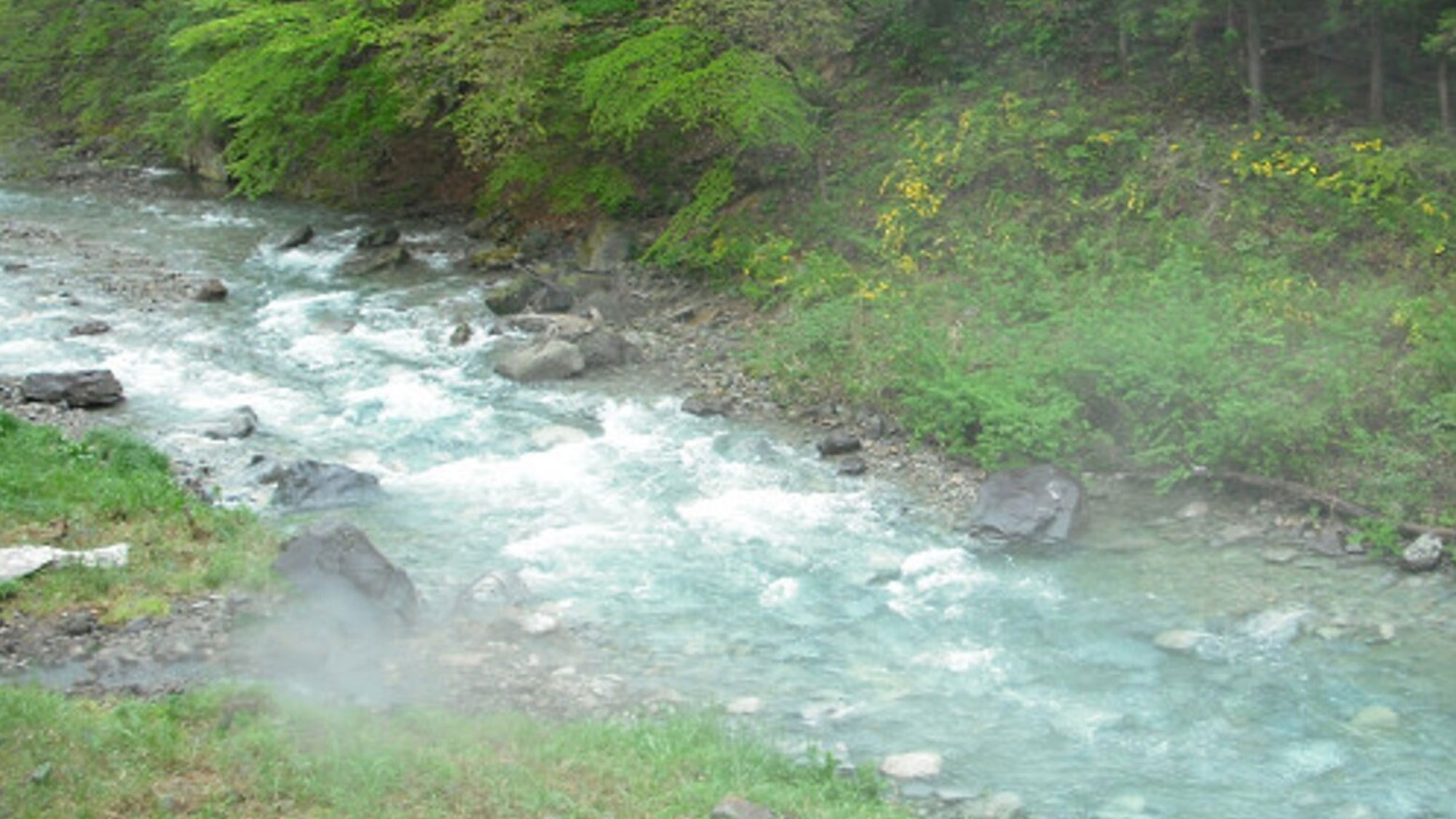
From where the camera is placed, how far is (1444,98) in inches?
665

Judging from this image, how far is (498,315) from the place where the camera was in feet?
66.5

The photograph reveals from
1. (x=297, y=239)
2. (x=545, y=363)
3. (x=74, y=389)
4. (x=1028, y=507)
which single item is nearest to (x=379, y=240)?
(x=297, y=239)

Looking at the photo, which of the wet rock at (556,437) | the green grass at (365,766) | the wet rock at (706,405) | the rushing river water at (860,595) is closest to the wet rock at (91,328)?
the rushing river water at (860,595)

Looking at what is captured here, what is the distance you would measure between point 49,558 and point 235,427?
4.45 meters

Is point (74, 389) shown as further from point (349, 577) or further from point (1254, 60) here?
point (1254, 60)

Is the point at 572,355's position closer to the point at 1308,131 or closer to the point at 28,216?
the point at 1308,131

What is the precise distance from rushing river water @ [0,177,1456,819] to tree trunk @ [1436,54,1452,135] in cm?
676

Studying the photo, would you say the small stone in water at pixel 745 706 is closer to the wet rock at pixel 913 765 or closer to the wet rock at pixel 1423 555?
the wet rock at pixel 913 765

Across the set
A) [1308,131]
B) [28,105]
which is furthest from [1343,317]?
[28,105]

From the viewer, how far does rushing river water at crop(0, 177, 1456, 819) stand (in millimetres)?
9805

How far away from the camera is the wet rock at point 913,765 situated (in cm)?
949

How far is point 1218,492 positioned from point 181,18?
2260 centimetres

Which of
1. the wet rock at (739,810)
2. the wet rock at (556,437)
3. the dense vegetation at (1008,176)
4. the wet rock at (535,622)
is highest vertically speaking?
the dense vegetation at (1008,176)

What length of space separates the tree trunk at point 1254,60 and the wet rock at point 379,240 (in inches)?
519
